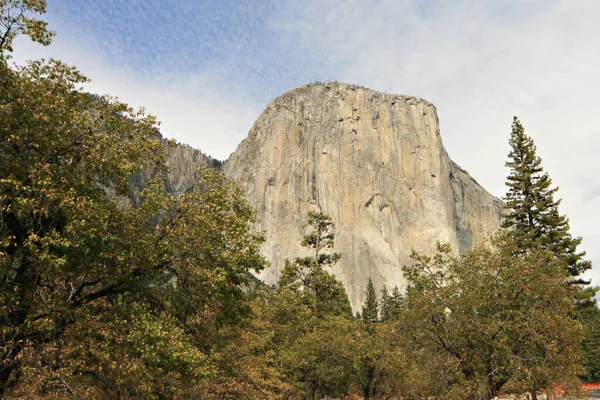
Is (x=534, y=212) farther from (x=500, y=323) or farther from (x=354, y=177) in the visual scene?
(x=354, y=177)

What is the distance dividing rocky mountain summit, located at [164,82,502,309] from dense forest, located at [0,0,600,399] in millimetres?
95983

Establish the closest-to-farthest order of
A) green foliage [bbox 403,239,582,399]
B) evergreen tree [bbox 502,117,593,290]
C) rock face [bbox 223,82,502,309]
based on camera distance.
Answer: green foliage [bbox 403,239,582,399]
evergreen tree [bbox 502,117,593,290]
rock face [bbox 223,82,502,309]

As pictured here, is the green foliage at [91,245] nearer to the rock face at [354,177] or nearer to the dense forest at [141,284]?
the dense forest at [141,284]

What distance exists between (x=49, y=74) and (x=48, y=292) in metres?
5.71

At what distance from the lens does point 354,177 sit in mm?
127500

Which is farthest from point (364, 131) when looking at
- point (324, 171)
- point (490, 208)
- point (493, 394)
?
point (493, 394)

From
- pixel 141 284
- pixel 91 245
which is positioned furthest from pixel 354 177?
pixel 91 245

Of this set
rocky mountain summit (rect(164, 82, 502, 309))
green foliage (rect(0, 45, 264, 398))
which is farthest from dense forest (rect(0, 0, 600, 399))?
rocky mountain summit (rect(164, 82, 502, 309))

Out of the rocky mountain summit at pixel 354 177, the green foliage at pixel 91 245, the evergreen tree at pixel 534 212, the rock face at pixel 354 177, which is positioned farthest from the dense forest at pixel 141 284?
the rock face at pixel 354 177

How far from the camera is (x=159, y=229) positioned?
41.6 ft

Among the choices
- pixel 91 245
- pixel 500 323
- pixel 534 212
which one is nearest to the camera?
pixel 91 245

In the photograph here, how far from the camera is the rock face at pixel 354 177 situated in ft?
385

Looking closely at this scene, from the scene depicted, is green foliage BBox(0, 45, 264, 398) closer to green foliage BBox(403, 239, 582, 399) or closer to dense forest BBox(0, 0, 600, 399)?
dense forest BBox(0, 0, 600, 399)

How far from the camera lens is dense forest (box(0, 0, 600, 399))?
978cm
